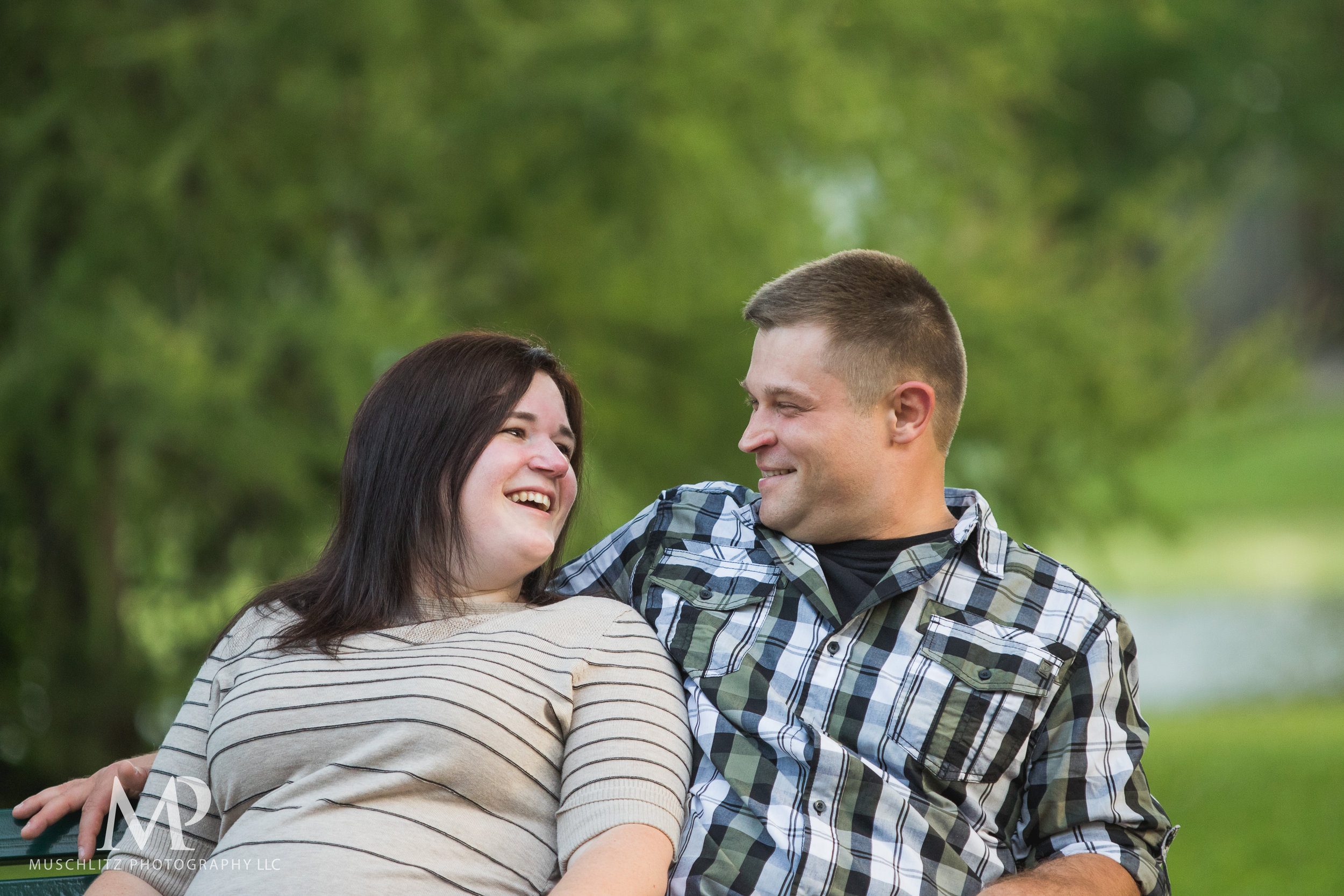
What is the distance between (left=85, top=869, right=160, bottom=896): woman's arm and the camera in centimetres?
186

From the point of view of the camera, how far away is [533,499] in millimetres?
2104

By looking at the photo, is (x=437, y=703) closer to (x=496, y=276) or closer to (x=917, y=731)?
(x=917, y=731)

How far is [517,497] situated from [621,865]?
2.06ft

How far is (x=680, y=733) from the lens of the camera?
1919mm

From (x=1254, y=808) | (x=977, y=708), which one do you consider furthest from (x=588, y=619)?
(x=1254, y=808)

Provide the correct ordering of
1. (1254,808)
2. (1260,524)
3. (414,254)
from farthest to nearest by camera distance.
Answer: (1260,524), (414,254), (1254,808)

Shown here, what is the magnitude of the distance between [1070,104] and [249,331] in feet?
22.5

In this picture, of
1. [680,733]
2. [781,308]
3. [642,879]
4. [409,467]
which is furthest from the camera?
[781,308]

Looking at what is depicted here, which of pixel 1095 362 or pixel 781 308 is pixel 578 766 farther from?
pixel 1095 362

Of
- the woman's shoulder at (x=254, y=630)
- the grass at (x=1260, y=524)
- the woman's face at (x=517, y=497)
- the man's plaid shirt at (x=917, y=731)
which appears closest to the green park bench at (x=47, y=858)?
the woman's shoulder at (x=254, y=630)

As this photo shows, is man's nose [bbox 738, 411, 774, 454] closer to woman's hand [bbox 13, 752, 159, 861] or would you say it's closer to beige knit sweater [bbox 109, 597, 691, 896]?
beige knit sweater [bbox 109, 597, 691, 896]

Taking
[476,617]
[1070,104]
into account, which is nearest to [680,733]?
[476,617]

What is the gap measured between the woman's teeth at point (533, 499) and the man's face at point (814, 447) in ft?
1.09

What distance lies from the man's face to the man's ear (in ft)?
0.06
